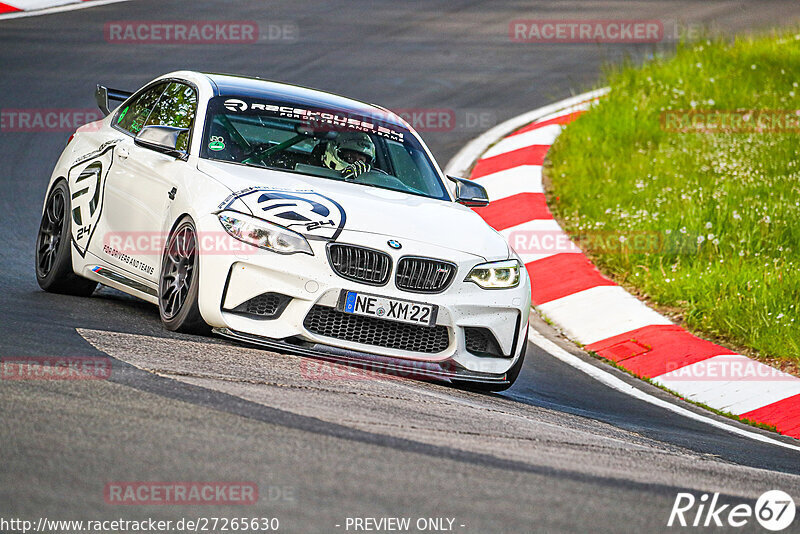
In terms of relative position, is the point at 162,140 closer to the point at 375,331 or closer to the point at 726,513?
the point at 375,331

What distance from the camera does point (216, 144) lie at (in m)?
6.87

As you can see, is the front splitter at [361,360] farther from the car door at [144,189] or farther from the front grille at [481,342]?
the car door at [144,189]

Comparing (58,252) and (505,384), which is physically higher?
(58,252)

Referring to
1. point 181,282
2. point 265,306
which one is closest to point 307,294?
point 265,306

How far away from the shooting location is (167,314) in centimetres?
631

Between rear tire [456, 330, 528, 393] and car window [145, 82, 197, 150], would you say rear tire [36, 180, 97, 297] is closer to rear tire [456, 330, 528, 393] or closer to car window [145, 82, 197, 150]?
car window [145, 82, 197, 150]

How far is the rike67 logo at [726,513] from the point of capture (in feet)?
13.0

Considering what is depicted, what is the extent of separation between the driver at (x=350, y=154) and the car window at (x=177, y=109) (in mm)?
843

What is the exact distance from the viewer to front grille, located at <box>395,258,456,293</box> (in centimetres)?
606

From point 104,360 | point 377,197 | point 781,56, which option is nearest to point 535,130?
point 781,56

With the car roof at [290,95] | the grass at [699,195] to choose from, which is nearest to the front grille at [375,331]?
the car roof at [290,95]

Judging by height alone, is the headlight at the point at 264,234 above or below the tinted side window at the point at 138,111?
below

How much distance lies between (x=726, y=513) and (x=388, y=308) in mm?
2297

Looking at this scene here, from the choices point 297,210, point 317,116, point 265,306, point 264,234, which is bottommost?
point 265,306
